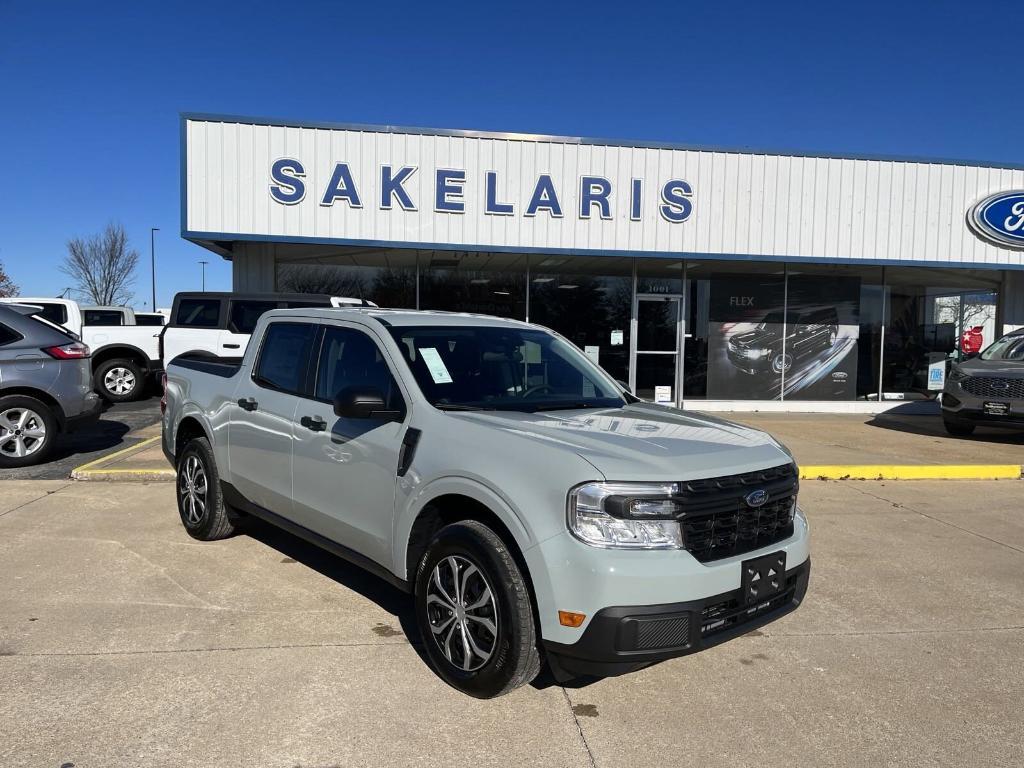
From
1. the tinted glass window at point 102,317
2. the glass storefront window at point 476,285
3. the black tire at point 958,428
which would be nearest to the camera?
the black tire at point 958,428

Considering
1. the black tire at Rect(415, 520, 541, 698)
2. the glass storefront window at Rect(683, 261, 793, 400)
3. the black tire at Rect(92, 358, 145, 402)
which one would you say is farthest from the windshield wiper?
the black tire at Rect(92, 358, 145, 402)

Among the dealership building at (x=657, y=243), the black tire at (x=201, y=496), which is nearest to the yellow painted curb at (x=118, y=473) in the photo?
the black tire at (x=201, y=496)

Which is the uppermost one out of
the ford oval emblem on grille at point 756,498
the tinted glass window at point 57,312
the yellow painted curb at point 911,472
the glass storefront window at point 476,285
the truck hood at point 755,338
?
the glass storefront window at point 476,285

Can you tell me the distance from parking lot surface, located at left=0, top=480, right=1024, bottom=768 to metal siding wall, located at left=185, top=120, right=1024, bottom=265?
8.35 metres

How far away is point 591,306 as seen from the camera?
14.9 m

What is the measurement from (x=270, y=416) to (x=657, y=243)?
412 inches

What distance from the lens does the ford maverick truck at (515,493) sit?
2.86m

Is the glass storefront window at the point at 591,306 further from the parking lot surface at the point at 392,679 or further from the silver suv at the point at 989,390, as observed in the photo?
the parking lot surface at the point at 392,679

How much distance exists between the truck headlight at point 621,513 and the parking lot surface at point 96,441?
22.9 ft

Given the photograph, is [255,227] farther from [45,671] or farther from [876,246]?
[876,246]

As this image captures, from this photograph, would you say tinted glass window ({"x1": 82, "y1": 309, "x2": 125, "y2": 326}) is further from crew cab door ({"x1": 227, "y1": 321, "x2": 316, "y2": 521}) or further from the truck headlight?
the truck headlight

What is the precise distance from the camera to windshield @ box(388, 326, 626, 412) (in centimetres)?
381

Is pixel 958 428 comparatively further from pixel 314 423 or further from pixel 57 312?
pixel 57 312

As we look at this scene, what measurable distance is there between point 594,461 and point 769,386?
44.8 feet
